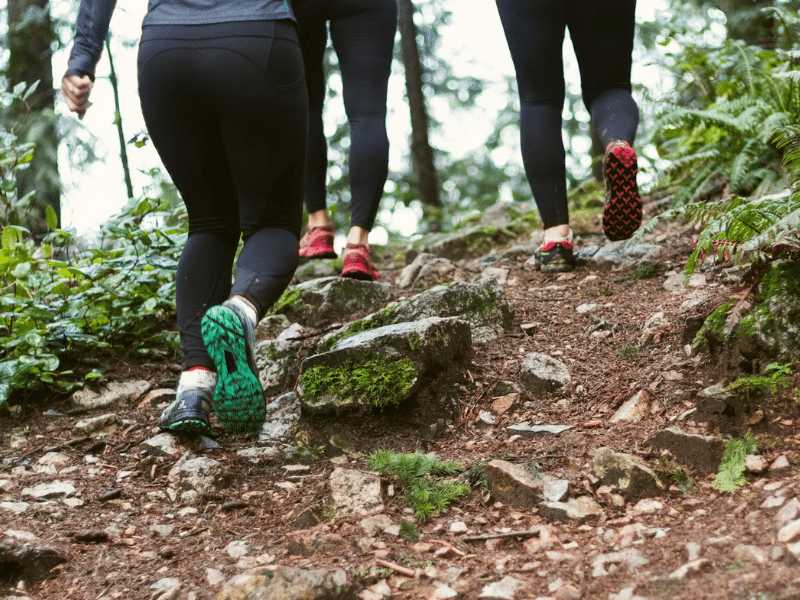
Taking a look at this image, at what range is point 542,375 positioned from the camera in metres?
2.60

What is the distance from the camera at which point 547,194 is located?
11.8 feet

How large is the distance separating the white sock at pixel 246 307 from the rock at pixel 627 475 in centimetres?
124

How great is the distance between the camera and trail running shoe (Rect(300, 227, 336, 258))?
4.00m

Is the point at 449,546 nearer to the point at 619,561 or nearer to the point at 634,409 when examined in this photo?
the point at 619,561

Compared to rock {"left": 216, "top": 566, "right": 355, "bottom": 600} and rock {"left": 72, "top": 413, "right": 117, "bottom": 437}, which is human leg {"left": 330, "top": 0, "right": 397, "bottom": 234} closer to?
rock {"left": 72, "top": 413, "right": 117, "bottom": 437}

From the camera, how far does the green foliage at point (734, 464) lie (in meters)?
1.75

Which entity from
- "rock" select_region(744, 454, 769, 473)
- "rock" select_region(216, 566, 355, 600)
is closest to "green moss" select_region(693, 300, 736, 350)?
"rock" select_region(744, 454, 769, 473)

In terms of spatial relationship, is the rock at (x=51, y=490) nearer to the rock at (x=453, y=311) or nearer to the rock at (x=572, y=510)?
the rock at (x=453, y=311)

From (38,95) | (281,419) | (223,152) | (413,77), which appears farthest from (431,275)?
(413,77)

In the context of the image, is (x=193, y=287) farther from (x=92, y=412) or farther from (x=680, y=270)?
(x=680, y=270)

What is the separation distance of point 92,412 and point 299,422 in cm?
122

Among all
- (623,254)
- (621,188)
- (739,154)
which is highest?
(739,154)

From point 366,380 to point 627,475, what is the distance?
105 centimetres

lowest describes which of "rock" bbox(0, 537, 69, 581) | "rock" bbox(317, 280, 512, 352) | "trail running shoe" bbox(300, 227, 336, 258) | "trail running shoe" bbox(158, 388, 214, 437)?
"rock" bbox(0, 537, 69, 581)
